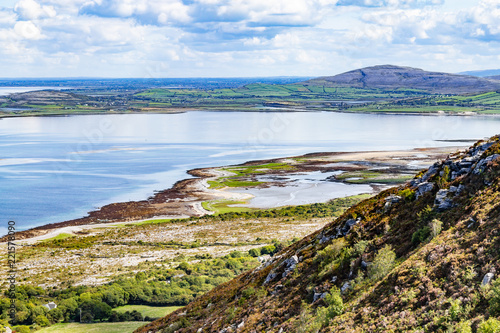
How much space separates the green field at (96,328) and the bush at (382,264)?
689 inches

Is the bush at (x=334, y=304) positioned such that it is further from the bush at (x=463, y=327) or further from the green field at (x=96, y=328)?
the green field at (x=96, y=328)

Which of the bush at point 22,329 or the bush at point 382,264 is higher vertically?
the bush at point 382,264

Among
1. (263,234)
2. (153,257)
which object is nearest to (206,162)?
(263,234)

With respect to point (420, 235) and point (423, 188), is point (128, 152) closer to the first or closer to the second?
point (423, 188)

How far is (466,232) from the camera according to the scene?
14.1 meters

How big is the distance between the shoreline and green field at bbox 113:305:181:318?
115 feet

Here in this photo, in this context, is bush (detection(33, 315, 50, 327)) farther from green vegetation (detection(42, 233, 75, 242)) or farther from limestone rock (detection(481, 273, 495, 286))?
green vegetation (detection(42, 233, 75, 242))

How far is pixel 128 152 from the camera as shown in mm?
139000

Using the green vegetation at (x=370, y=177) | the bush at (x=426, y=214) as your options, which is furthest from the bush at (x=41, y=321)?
the green vegetation at (x=370, y=177)

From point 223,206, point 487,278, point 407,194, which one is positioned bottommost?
point 223,206

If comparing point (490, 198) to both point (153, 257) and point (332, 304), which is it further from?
point (153, 257)

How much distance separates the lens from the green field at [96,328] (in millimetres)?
28531

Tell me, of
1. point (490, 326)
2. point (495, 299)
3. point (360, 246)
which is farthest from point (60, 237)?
point (490, 326)

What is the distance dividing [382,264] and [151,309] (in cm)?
2222
